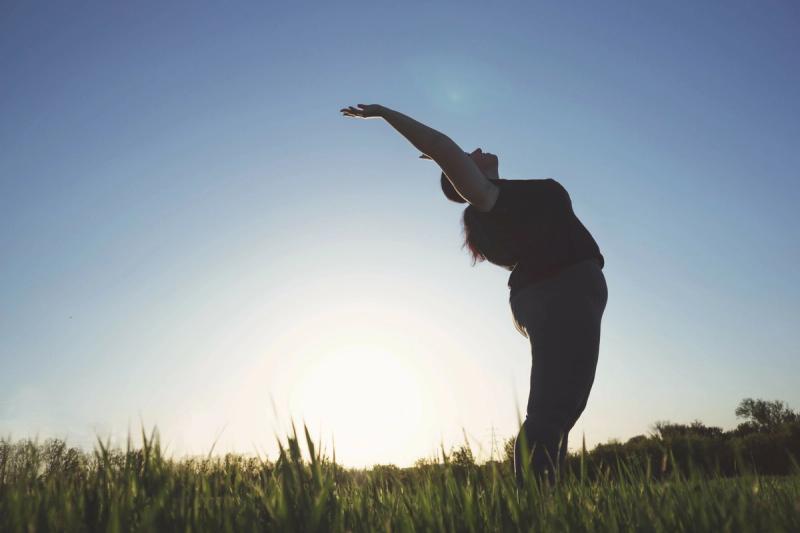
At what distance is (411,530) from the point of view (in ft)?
5.47

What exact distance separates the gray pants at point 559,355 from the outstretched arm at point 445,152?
2.24ft

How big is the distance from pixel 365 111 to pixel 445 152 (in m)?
0.64

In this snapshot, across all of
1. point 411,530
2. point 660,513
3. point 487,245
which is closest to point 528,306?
point 487,245

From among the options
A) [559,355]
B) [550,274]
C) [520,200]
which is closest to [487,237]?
[520,200]

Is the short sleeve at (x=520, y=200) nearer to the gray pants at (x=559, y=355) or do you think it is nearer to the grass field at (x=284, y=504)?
the gray pants at (x=559, y=355)

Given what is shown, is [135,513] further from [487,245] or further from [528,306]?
[487,245]

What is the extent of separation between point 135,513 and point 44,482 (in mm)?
693

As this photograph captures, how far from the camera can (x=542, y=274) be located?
3.05 meters

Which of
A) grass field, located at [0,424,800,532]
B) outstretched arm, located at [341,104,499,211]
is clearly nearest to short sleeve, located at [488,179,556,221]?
outstretched arm, located at [341,104,499,211]

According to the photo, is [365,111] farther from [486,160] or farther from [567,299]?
[567,299]

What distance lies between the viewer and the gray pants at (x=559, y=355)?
8.87ft

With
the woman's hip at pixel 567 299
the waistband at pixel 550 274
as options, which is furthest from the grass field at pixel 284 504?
the waistband at pixel 550 274

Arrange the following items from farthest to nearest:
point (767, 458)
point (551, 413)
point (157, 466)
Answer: point (767, 458)
point (551, 413)
point (157, 466)

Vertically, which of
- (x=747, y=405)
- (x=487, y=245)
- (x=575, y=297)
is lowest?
(x=747, y=405)
